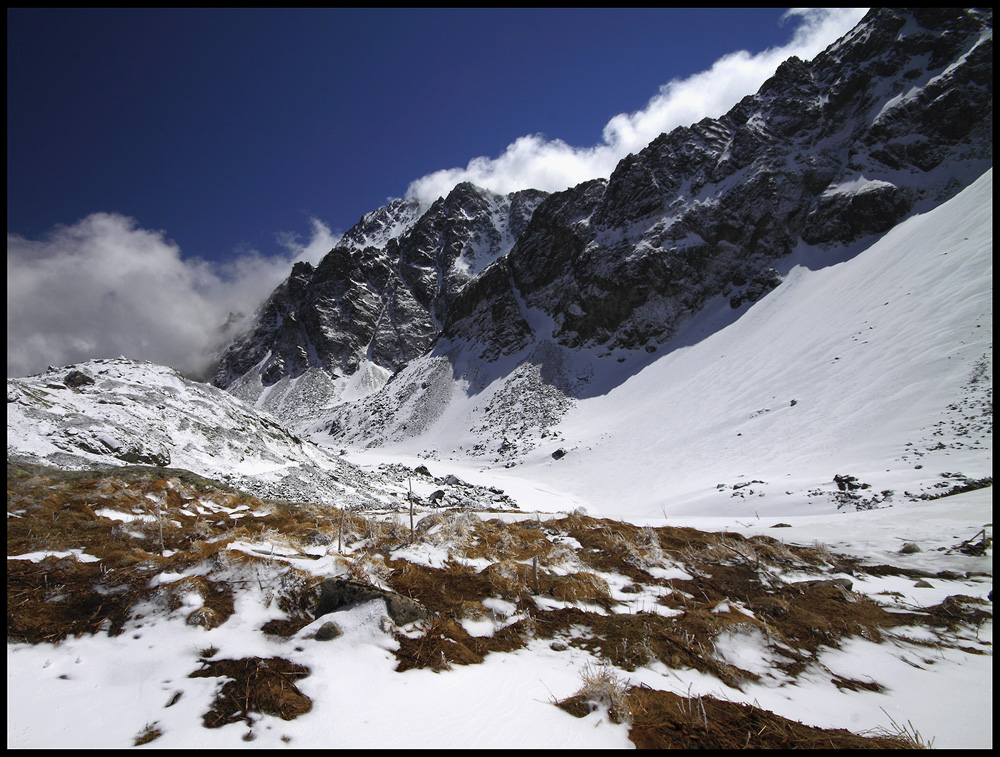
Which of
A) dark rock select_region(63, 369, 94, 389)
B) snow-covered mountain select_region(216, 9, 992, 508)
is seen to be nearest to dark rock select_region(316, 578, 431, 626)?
dark rock select_region(63, 369, 94, 389)

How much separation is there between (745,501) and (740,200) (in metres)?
61.9

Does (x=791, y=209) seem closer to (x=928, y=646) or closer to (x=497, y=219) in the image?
(x=928, y=646)

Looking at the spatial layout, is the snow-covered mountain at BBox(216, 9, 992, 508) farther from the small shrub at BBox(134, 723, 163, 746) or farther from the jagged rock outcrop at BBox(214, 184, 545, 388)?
the small shrub at BBox(134, 723, 163, 746)

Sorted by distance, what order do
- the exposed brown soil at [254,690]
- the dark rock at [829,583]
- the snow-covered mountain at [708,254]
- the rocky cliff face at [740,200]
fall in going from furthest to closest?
the rocky cliff face at [740,200] < the snow-covered mountain at [708,254] < the dark rock at [829,583] < the exposed brown soil at [254,690]

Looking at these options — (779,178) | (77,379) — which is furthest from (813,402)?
(779,178)

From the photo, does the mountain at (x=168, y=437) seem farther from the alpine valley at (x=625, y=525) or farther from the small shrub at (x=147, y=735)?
the small shrub at (x=147, y=735)

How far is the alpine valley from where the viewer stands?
335cm

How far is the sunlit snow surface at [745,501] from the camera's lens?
307 centimetres

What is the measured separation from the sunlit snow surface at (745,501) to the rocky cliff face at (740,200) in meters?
6.51

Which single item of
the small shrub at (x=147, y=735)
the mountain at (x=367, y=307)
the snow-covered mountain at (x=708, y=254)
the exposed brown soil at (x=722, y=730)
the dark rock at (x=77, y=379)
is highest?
the mountain at (x=367, y=307)

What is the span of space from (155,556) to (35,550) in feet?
5.05

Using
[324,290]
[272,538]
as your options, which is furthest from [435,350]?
[272,538]

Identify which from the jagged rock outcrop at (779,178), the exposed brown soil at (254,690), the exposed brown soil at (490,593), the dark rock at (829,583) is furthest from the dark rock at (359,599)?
the jagged rock outcrop at (779,178)

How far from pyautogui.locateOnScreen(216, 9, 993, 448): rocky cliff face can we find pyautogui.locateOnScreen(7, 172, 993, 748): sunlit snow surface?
21.4ft
